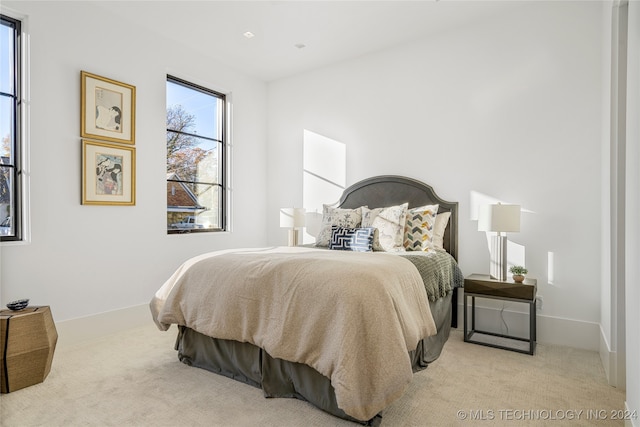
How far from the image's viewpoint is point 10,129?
288cm

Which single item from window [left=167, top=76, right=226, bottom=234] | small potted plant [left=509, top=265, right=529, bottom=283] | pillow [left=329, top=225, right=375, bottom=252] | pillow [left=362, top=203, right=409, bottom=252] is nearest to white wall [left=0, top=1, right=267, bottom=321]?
window [left=167, top=76, right=226, bottom=234]

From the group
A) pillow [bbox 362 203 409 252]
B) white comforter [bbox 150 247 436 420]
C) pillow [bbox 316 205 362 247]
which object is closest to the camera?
white comforter [bbox 150 247 436 420]

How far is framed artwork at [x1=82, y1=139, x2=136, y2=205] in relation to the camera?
3.24 meters

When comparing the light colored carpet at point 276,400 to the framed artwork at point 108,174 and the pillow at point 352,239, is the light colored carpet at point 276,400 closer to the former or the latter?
the pillow at point 352,239

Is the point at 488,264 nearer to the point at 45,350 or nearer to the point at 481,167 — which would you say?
the point at 481,167

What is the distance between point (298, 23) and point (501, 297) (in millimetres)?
3119

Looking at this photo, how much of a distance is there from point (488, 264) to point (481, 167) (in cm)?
93

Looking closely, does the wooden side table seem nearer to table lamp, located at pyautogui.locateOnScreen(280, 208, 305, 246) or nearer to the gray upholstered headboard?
table lamp, located at pyautogui.locateOnScreen(280, 208, 305, 246)

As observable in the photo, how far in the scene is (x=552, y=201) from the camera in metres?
3.18

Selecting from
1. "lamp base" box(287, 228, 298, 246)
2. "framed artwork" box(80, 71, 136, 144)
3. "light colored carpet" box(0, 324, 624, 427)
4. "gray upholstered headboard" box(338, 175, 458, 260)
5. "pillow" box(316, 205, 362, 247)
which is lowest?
"light colored carpet" box(0, 324, 624, 427)

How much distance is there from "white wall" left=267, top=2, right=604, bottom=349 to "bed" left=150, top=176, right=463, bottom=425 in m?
1.07

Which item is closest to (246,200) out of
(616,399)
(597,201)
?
(597,201)

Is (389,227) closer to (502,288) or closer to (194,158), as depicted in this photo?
(502,288)

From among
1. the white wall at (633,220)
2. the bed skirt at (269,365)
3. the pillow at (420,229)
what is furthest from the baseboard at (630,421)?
the pillow at (420,229)
